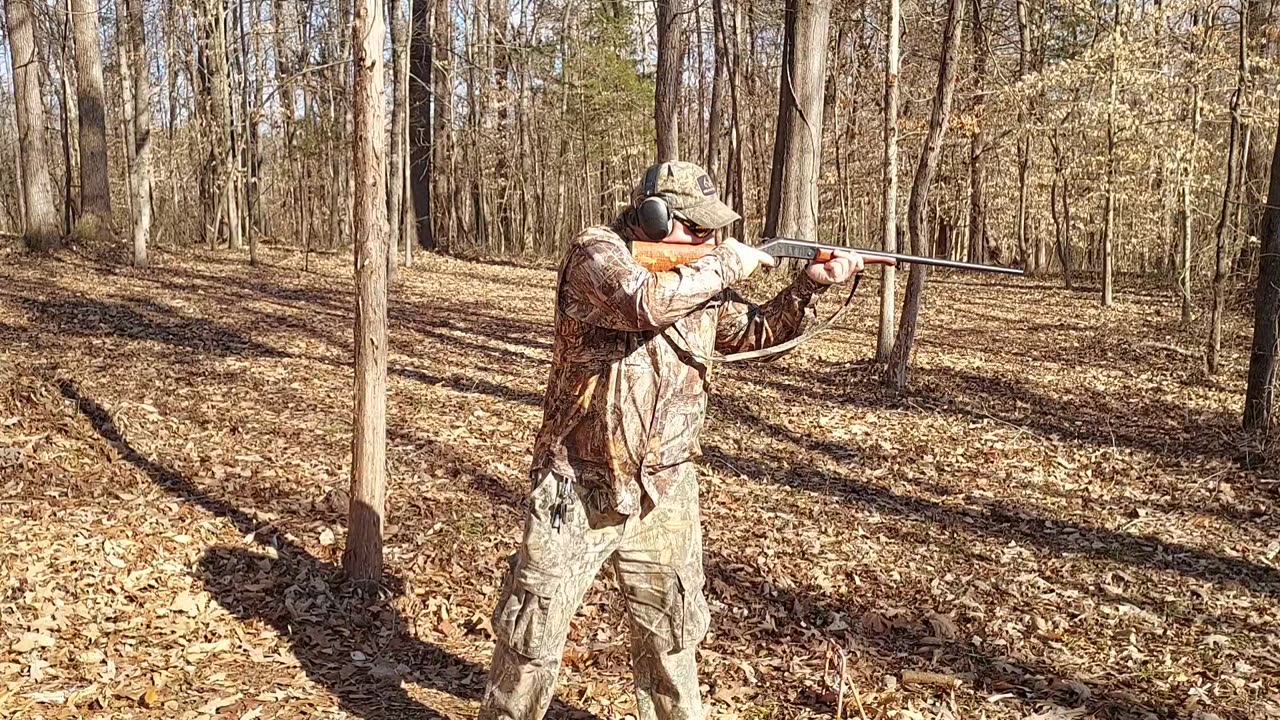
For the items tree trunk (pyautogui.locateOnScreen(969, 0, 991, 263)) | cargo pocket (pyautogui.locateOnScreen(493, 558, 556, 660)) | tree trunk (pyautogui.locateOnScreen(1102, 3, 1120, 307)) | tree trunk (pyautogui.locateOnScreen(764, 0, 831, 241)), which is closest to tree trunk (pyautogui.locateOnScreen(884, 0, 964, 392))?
tree trunk (pyautogui.locateOnScreen(764, 0, 831, 241))

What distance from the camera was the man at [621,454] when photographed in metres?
3.16

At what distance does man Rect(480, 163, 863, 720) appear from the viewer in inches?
124

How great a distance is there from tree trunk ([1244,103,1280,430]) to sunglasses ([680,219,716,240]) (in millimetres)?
7183

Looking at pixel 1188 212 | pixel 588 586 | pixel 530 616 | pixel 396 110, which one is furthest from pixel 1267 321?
pixel 396 110

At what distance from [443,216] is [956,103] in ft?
56.0

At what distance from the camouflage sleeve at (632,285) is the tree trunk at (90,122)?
54.8 feet

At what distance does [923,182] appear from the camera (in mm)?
9867

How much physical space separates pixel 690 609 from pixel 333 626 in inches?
90.5

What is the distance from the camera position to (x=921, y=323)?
16000mm

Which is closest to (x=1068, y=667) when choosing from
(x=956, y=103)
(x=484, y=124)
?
(x=956, y=103)

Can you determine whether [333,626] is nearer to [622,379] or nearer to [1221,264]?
[622,379]

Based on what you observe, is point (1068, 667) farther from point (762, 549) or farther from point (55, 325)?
point (55, 325)

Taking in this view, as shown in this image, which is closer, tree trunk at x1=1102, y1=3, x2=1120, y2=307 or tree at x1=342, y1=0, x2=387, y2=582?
tree at x1=342, y1=0, x2=387, y2=582

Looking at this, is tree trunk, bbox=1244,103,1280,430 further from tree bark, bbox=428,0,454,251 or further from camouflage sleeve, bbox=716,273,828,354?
tree bark, bbox=428,0,454,251
